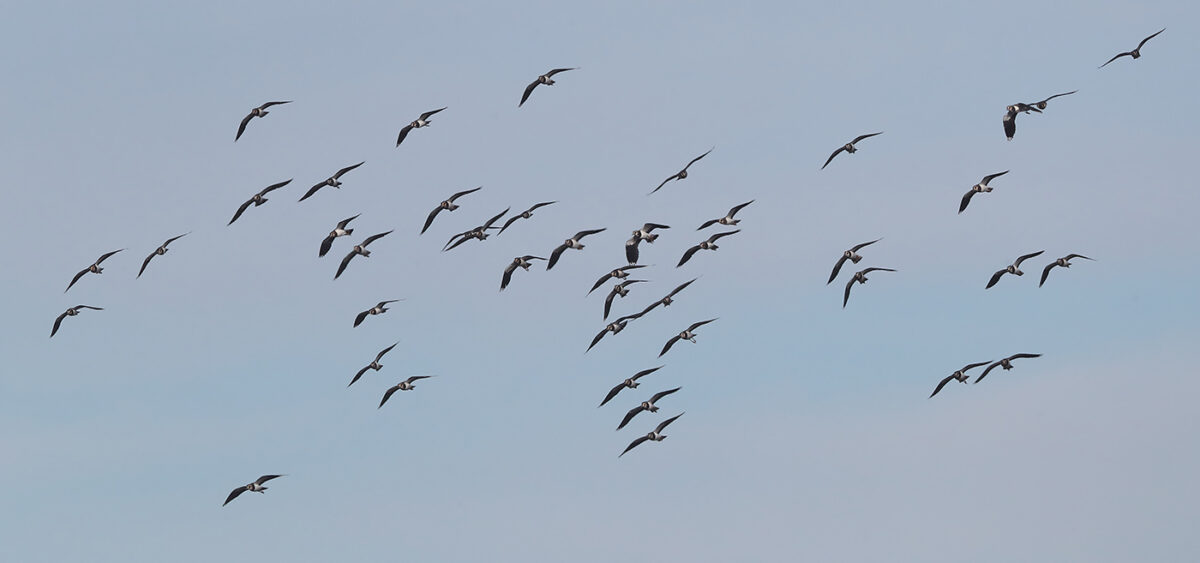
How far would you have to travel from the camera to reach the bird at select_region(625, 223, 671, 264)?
107625mm

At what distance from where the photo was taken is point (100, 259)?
400 feet

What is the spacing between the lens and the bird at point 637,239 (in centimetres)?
10762

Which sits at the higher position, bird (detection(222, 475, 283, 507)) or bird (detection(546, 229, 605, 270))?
bird (detection(546, 229, 605, 270))

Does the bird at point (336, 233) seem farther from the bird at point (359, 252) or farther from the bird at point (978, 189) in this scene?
the bird at point (978, 189)

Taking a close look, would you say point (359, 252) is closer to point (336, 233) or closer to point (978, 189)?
point (336, 233)

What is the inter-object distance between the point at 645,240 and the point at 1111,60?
78.4 ft

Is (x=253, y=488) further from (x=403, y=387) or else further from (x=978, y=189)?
(x=978, y=189)

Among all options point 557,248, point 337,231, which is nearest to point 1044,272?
point 557,248

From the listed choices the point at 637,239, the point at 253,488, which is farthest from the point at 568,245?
the point at 253,488

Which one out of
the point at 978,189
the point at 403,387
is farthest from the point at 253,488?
the point at 978,189

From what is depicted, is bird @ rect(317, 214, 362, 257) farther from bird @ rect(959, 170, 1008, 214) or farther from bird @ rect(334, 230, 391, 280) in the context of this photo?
bird @ rect(959, 170, 1008, 214)

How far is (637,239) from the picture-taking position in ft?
355

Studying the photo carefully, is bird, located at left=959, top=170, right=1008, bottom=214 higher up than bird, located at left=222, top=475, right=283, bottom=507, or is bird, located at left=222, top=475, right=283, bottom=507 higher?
bird, located at left=959, top=170, right=1008, bottom=214

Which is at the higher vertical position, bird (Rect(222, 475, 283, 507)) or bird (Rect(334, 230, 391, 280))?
bird (Rect(334, 230, 391, 280))
